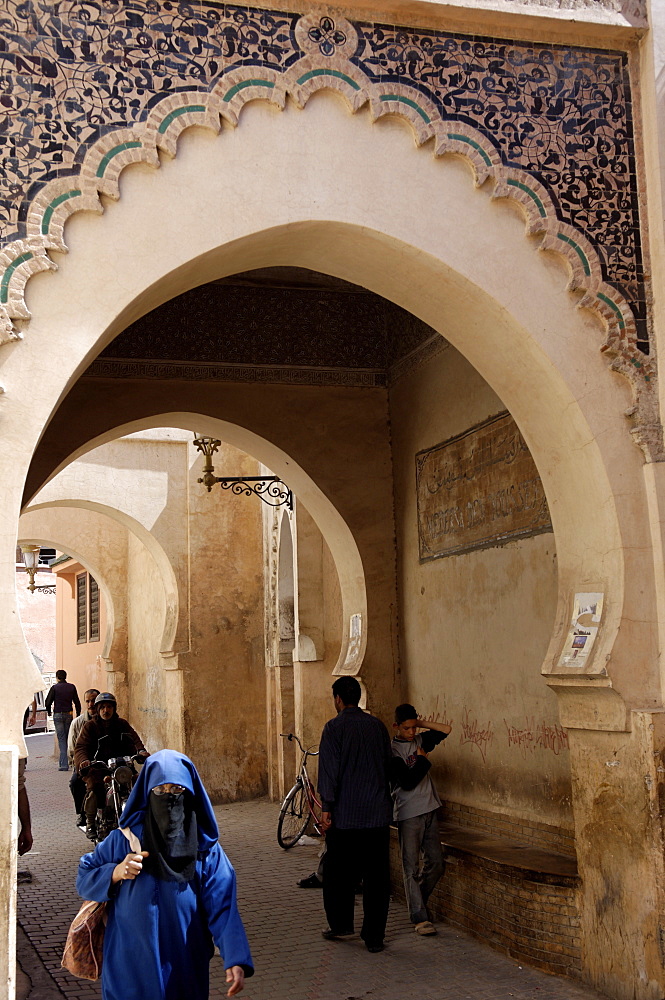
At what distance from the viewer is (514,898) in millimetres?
5551

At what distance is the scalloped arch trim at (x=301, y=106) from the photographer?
436 centimetres

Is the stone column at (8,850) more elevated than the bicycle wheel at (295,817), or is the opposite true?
the stone column at (8,850)

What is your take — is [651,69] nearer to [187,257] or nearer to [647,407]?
[647,407]

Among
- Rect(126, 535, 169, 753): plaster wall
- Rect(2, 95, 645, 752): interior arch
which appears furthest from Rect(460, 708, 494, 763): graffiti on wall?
Rect(126, 535, 169, 753): plaster wall

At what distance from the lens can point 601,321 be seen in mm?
5074

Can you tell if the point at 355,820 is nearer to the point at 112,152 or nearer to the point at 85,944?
the point at 85,944

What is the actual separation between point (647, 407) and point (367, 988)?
323cm

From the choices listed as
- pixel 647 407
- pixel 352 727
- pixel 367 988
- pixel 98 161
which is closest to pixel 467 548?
pixel 352 727

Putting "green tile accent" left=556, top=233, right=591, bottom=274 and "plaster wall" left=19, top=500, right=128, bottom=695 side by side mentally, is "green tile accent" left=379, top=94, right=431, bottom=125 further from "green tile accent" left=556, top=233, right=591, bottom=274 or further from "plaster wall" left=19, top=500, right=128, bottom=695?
"plaster wall" left=19, top=500, right=128, bottom=695

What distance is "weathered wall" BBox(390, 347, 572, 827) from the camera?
20.6ft

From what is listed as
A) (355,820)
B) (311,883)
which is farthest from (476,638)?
(311,883)

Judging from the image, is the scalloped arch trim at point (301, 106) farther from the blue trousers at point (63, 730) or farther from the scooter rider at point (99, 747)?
the blue trousers at point (63, 730)

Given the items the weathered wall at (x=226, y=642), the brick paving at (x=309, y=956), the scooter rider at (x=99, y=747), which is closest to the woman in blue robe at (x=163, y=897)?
the brick paving at (x=309, y=956)

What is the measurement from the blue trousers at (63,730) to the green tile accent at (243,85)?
12.7 metres
